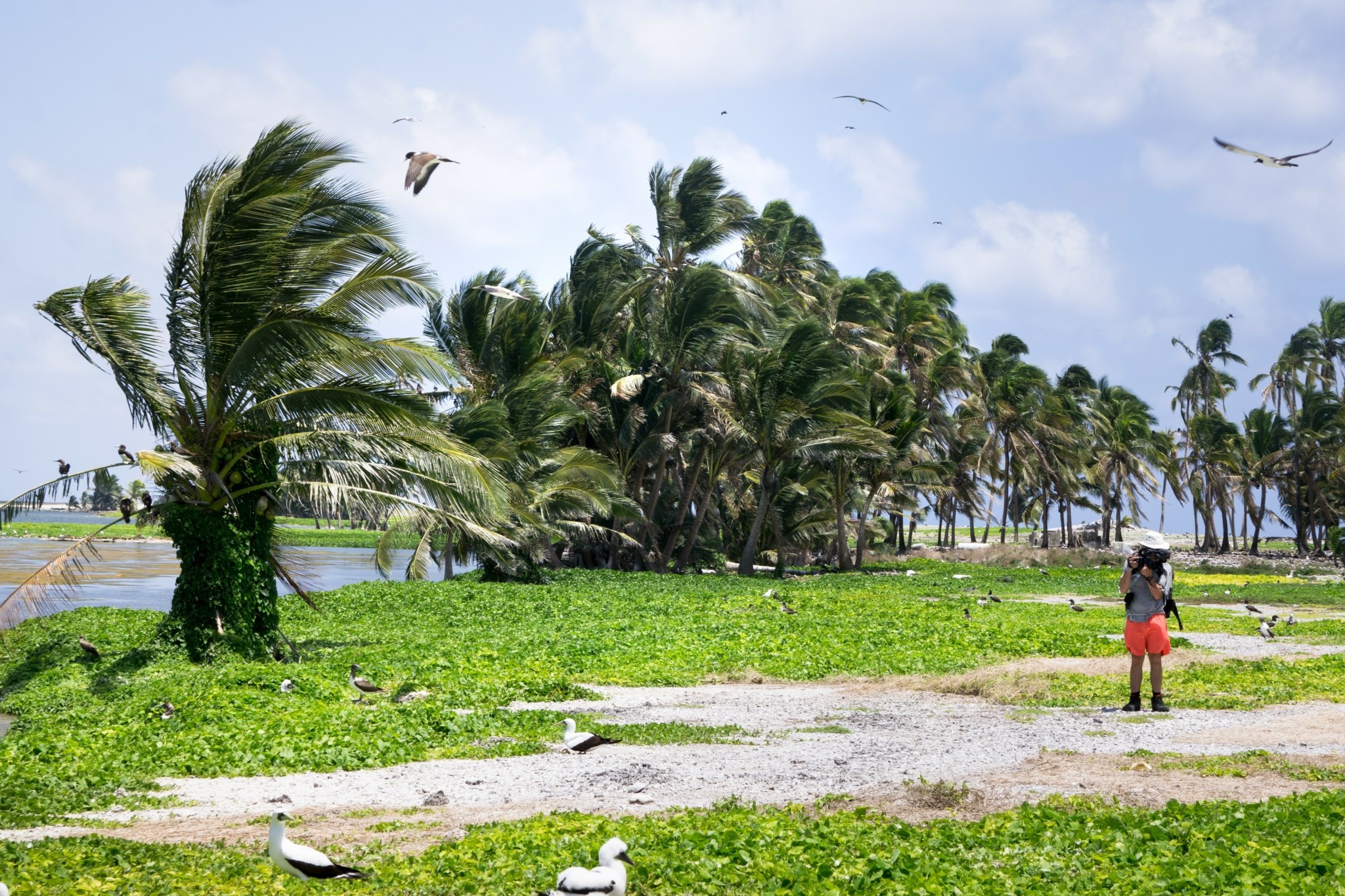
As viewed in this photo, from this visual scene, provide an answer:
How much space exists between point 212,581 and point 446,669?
3.54 meters

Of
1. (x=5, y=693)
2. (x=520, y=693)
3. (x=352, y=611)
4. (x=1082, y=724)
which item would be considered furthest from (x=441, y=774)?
(x=352, y=611)

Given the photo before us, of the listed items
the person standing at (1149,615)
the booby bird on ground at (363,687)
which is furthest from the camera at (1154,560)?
the booby bird on ground at (363,687)

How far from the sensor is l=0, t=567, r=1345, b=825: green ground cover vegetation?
9781mm

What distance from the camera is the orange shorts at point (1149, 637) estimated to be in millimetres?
11773

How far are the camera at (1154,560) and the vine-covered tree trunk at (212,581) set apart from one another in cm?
1128

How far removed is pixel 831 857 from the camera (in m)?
6.19

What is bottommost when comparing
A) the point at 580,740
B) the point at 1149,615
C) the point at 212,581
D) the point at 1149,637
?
the point at 580,740

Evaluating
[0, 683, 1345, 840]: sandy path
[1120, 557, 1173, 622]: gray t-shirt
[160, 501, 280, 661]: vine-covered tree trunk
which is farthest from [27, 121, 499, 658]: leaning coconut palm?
[1120, 557, 1173, 622]: gray t-shirt

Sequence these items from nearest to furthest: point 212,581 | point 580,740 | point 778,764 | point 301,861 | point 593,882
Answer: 1. point 593,882
2. point 301,861
3. point 778,764
4. point 580,740
5. point 212,581

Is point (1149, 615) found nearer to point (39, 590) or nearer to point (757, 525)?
point (39, 590)

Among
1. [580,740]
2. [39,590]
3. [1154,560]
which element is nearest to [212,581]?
[39,590]

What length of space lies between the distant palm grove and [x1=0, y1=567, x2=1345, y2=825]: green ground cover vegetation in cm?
184

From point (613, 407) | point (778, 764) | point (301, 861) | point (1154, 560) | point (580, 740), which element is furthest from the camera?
point (613, 407)

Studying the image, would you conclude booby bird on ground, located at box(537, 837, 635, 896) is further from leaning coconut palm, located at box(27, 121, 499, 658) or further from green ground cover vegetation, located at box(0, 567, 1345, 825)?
leaning coconut palm, located at box(27, 121, 499, 658)
